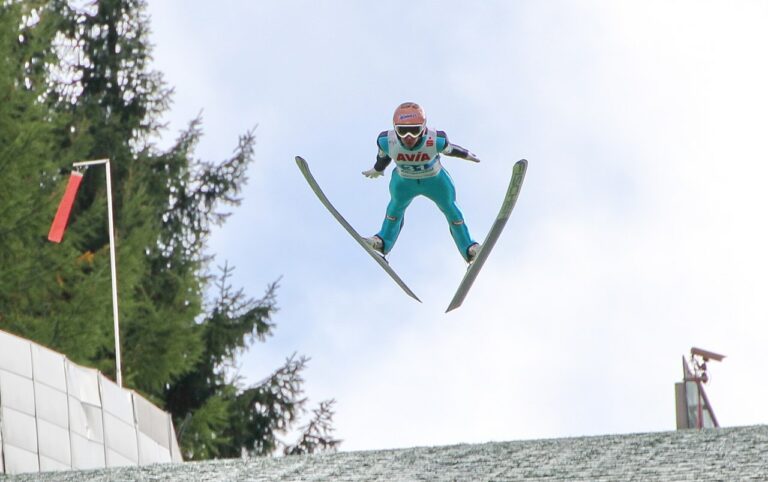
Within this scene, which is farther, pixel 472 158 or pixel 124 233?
pixel 124 233

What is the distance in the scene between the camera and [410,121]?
11656 mm

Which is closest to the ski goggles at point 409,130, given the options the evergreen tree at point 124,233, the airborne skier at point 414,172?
the airborne skier at point 414,172

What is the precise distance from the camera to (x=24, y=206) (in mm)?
24484

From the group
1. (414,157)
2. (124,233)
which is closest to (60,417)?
(414,157)

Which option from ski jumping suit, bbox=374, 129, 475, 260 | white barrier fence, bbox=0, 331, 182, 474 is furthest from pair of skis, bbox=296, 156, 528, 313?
white barrier fence, bbox=0, 331, 182, 474

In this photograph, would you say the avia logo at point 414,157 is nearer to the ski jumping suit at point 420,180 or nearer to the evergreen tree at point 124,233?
the ski jumping suit at point 420,180

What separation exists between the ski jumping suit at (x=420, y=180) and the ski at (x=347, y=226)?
0.13 m

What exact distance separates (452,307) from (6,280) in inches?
505

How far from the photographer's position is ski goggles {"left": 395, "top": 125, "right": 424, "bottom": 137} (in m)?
11.7

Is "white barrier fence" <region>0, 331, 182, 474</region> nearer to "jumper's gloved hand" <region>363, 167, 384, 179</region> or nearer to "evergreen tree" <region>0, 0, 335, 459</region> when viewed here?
"jumper's gloved hand" <region>363, 167, 384, 179</region>

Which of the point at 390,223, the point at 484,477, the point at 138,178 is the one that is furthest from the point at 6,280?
the point at 484,477

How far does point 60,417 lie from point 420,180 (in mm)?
4178

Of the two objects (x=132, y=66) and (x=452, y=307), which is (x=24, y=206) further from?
(x=452, y=307)

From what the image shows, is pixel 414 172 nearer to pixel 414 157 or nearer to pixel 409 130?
pixel 414 157
